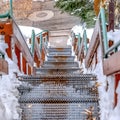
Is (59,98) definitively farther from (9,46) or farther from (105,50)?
(9,46)

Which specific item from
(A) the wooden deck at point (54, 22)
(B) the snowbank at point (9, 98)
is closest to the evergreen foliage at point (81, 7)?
(A) the wooden deck at point (54, 22)

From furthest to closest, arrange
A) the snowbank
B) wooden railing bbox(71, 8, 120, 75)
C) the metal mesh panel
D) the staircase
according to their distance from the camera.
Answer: the metal mesh panel → the staircase → the snowbank → wooden railing bbox(71, 8, 120, 75)

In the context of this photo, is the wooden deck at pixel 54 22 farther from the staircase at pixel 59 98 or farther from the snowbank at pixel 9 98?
the snowbank at pixel 9 98

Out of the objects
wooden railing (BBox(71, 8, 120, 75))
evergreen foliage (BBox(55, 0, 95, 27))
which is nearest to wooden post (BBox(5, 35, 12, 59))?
wooden railing (BBox(71, 8, 120, 75))

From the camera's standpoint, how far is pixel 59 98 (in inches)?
182

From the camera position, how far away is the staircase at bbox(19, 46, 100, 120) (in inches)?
171

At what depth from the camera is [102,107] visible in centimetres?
420

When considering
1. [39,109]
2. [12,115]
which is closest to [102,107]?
[39,109]

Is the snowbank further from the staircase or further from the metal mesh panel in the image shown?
the metal mesh panel

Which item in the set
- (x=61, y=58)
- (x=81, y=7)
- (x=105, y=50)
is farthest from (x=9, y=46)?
(x=81, y=7)

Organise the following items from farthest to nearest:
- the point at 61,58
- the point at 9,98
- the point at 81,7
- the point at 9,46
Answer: the point at 81,7 < the point at 61,58 < the point at 9,46 < the point at 9,98

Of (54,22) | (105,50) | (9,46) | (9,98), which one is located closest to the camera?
(9,98)

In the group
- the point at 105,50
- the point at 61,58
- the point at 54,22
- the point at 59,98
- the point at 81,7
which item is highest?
the point at 54,22

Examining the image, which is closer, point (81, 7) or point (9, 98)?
point (9, 98)
